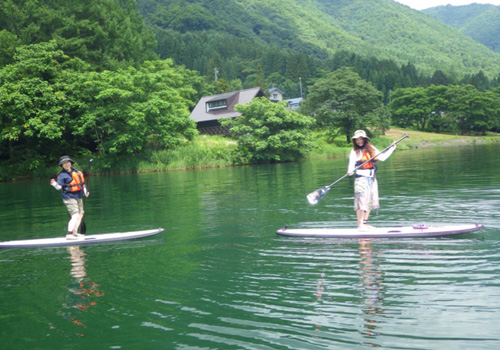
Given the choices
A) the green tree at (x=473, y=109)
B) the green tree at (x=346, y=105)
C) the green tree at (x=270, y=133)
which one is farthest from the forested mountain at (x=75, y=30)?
the green tree at (x=473, y=109)

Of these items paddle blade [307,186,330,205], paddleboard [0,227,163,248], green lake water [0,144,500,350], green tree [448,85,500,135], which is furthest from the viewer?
green tree [448,85,500,135]

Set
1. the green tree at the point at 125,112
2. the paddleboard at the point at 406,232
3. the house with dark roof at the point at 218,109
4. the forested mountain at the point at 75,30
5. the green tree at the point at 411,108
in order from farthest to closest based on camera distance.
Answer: the green tree at the point at 411,108
the house with dark roof at the point at 218,109
the forested mountain at the point at 75,30
the green tree at the point at 125,112
the paddleboard at the point at 406,232

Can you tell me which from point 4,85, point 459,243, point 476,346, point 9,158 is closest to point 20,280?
point 476,346

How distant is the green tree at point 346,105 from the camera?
6475cm

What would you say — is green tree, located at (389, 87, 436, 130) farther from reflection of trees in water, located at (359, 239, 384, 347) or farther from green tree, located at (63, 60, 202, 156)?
reflection of trees in water, located at (359, 239, 384, 347)

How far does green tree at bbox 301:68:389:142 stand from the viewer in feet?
212

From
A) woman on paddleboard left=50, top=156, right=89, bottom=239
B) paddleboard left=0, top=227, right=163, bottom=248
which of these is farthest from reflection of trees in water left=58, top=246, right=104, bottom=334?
woman on paddleboard left=50, top=156, right=89, bottom=239

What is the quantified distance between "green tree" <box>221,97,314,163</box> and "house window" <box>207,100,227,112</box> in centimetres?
1744

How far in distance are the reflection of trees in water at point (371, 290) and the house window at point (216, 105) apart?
60.8 m

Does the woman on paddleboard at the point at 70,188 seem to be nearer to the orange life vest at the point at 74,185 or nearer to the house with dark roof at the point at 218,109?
the orange life vest at the point at 74,185

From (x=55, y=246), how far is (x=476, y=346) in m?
9.07

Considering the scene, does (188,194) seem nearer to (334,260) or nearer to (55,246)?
(55,246)

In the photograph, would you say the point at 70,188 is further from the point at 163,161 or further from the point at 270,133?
the point at 270,133

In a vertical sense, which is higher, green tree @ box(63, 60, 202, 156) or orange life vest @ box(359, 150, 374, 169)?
green tree @ box(63, 60, 202, 156)
